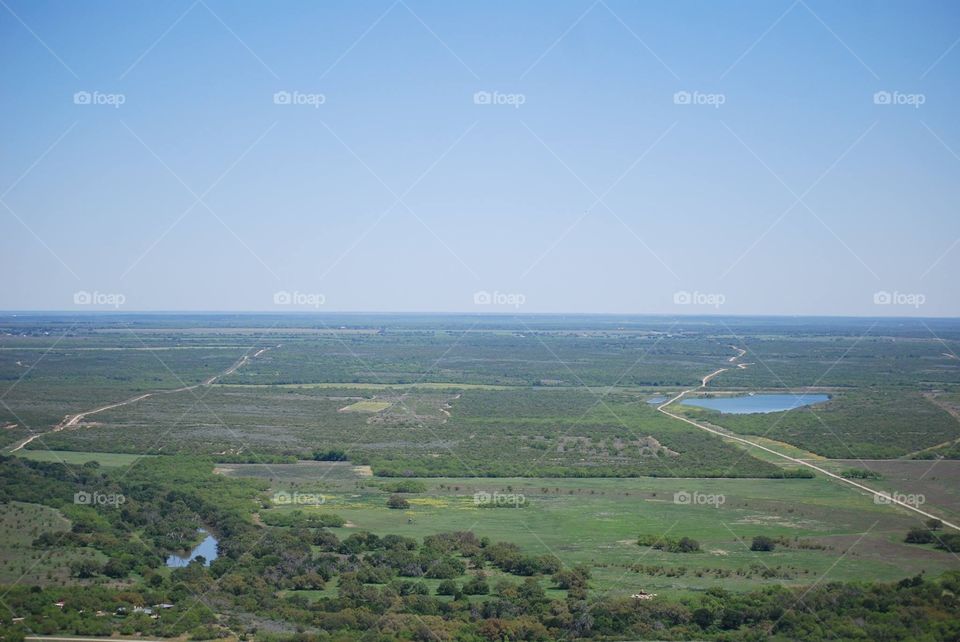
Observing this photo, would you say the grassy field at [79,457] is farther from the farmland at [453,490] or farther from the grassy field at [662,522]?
the grassy field at [662,522]

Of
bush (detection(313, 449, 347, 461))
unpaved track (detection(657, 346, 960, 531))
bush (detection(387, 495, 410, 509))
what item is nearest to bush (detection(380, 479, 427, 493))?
bush (detection(387, 495, 410, 509))

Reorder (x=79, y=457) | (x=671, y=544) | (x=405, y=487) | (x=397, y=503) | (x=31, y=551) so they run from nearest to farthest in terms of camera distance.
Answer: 1. (x=31, y=551)
2. (x=671, y=544)
3. (x=397, y=503)
4. (x=405, y=487)
5. (x=79, y=457)

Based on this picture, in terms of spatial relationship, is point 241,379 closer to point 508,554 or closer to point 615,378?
point 615,378

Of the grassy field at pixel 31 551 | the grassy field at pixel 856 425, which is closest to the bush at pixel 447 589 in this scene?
the grassy field at pixel 31 551

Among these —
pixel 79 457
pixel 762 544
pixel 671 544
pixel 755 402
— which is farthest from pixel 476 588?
pixel 755 402

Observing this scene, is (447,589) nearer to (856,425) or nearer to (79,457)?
(79,457)

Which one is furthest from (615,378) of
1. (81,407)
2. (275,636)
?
(275,636)
